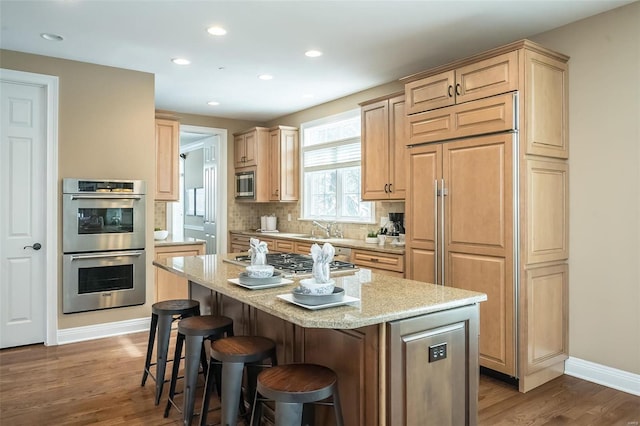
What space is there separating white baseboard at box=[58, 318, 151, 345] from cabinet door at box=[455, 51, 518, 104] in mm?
3859

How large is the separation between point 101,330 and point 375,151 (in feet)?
11.2

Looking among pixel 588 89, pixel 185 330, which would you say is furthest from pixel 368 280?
pixel 588 89

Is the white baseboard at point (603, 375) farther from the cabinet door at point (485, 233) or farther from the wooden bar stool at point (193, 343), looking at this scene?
the wooden bar stool at point (193, 343)

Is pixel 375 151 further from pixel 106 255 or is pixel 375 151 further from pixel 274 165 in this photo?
pixel 106 255

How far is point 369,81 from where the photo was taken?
5.04 meters

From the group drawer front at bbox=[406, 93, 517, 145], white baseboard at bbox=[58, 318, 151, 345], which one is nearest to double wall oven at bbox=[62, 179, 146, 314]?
white baseboard at bbox=[58, 318, 151, 345]

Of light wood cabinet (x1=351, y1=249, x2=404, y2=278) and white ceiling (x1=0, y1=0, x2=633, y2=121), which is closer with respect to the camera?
white ceiling (x1=0, y1=0, x2=633, y2=121)

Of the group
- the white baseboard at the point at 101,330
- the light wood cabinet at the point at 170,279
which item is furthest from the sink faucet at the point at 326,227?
the white baseboard at the point at 101,330

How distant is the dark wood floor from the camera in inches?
108

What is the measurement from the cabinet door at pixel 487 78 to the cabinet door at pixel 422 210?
495 mm

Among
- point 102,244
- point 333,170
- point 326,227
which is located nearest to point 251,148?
point 333,170

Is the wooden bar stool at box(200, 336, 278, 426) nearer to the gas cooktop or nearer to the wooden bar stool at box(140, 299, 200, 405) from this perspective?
the gas cooktop

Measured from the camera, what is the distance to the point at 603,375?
3.26m

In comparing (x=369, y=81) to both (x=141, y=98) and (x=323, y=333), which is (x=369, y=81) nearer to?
(x=141, y=98)
